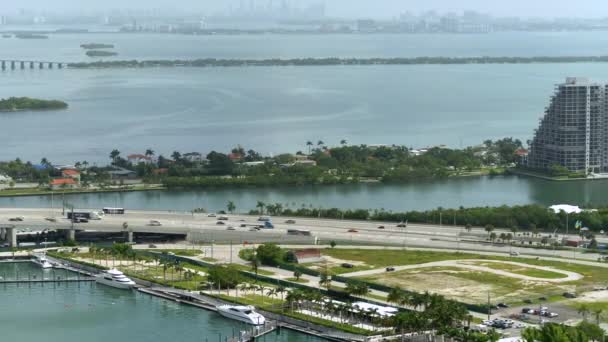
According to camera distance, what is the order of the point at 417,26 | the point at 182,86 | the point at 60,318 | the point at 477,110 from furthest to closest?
the point at 417,26, the point at 182,86, the point at 477,110, the point at 60,318

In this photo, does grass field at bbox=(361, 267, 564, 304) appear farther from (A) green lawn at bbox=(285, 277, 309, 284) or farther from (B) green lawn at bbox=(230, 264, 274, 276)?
(B) green lawn at bbox=(230, 264, 274, 276)

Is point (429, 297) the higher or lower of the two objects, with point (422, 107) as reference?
lower

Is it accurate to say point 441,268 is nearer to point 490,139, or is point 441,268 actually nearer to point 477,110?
point 490,139

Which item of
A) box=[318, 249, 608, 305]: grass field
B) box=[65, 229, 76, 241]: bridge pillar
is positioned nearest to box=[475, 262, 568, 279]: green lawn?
box=[318, 249, 608, 305]: grass field

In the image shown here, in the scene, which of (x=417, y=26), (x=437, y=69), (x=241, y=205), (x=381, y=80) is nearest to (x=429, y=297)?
(x=241, y=205)

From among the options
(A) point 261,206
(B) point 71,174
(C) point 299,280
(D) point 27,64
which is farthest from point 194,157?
(D) point 27,64
